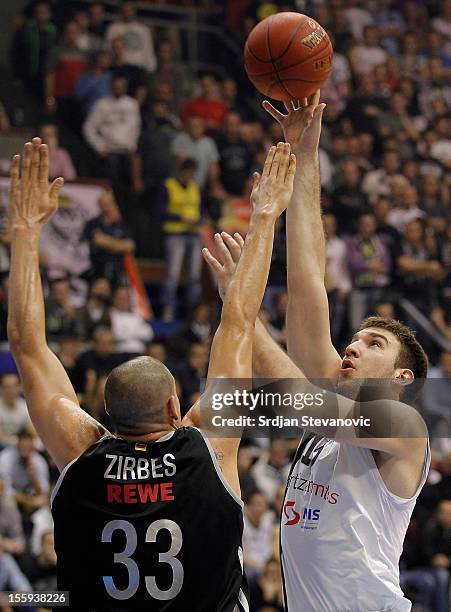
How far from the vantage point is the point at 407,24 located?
18.0m

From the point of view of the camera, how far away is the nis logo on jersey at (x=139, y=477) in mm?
3865

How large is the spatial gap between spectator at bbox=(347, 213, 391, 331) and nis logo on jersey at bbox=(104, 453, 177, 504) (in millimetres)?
9106

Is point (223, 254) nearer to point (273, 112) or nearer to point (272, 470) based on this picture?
point (273, 112)

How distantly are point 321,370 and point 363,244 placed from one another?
8.89 m

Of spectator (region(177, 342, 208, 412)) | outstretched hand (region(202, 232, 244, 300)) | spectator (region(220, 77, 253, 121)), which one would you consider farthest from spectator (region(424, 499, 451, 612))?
spectator (region(220, 77, 253, 121))

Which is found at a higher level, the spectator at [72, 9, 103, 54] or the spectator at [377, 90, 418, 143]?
the spectator at [72, 9, 103, 54]

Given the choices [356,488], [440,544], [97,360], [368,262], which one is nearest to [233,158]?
[368,262]

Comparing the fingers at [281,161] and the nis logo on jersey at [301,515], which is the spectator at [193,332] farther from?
the fingers at [281,161]

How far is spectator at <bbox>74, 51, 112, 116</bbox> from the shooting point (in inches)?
552

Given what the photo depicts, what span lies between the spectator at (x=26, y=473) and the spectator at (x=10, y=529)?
0.98 ft

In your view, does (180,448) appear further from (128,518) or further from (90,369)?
(90,369)

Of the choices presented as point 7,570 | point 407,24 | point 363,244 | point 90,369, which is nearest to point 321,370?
point 7,570

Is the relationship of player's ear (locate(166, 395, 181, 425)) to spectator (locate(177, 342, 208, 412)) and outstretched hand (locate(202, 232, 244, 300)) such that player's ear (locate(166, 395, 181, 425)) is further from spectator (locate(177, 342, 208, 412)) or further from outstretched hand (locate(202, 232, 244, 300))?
spectator (locate(177, 342, 208, 412))

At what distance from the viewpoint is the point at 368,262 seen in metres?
13.5
